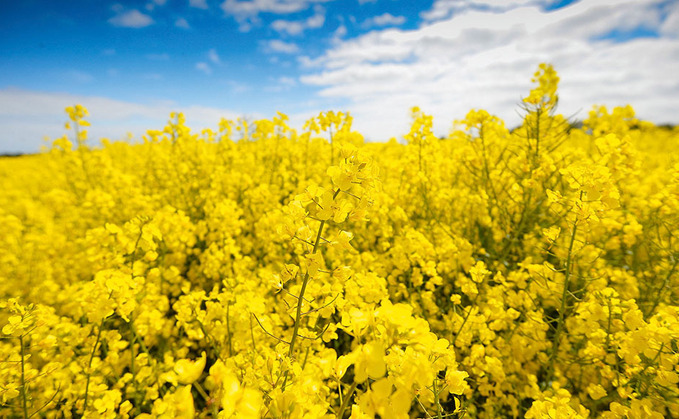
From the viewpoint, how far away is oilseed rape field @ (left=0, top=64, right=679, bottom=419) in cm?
88

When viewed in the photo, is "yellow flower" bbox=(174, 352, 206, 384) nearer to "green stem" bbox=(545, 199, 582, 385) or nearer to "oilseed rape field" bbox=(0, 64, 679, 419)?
"oilseed rape field" bbox=(0, 64, 679, 419)

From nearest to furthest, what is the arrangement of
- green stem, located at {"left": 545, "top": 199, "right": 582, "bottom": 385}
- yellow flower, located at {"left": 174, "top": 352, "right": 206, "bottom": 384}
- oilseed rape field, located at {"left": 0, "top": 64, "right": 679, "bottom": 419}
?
yellow flower, located at {"left": 174, "top": 352, "right": 206, "bottom": 384}, oilseed rape field, located at {"left": 0, "top": 64, "right": 679, "bottom": 419}, green stem, located at {"left": 545, "top": 199, "right": 582, "bottom": 385}

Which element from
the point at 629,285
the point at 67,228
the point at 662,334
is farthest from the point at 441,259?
the point at 67,228

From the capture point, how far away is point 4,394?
1.25 meters

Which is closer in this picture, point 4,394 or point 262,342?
point 4,394

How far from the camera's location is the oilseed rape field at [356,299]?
885 millimetres

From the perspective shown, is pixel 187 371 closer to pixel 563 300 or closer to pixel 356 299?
pixel 356 299

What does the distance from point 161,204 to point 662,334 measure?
504 centimetres

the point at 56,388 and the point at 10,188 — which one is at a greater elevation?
the point at 10,188

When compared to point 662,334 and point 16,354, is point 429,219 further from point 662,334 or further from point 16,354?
point 16,354

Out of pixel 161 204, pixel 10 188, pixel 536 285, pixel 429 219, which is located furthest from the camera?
pixel 10 188

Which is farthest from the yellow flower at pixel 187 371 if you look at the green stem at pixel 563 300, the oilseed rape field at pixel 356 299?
the green stem at pixel 563 300

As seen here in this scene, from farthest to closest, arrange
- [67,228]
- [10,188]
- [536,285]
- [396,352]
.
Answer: [10,188] < [67,228] < [536,285] < [396,352]

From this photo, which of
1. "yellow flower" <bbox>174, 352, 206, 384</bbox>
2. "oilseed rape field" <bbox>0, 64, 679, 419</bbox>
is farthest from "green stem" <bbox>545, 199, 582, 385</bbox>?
"yellow flower" <bbox>174, 352, 206, 384</bbox>
